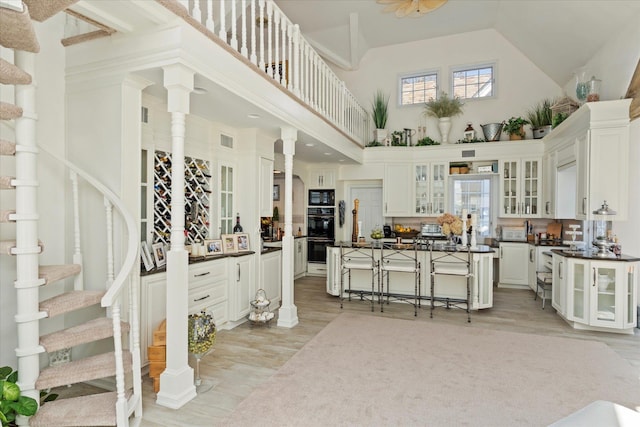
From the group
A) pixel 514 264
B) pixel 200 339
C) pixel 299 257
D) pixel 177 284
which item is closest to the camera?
pixel 177 284

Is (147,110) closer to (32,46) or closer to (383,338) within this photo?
(32,46)

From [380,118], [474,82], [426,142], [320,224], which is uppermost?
[474,82]

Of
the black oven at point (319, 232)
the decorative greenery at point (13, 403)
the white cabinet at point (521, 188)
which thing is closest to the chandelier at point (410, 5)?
the white cabinet at point (521, 188)

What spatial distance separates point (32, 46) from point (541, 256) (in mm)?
6840

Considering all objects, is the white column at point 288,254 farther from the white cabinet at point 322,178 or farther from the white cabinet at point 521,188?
the white cabinet at point 521,188

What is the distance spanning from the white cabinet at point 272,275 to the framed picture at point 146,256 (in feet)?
5.70

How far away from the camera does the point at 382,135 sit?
24.9 feet

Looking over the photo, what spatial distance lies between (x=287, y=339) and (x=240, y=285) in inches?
36.8

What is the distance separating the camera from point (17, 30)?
153 cm

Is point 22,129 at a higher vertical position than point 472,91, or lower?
lower

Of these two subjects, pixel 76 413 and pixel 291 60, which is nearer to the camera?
pixel 76 413

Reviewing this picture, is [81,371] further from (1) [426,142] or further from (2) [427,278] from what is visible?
(1) [426,142]

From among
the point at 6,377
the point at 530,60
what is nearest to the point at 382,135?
the point at 530,60

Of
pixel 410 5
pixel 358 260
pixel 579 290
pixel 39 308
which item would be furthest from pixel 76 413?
pixel 410 5
